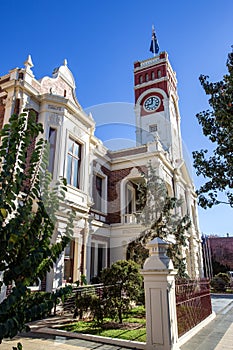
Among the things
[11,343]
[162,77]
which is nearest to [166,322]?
[11,343]

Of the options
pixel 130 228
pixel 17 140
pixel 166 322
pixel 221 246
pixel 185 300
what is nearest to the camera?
pixel 17 140

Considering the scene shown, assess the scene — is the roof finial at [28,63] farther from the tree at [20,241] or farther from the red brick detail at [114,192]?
the tree at [20,241]

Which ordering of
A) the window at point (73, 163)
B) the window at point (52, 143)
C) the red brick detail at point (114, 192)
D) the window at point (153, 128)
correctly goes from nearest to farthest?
the window at point (52, 143) < the window at point (73, 163) < the red brick detail at point (114, 192) < the window at point (153, 128)

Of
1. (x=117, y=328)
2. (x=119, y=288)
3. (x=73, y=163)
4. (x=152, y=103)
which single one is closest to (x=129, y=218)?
(x=73, y=163)

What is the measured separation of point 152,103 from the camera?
80.8 ft

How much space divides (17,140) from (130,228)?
11.5 m

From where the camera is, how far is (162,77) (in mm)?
25156

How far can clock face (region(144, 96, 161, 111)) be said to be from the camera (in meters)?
24.2

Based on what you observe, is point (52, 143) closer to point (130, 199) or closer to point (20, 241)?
point (130, 199)

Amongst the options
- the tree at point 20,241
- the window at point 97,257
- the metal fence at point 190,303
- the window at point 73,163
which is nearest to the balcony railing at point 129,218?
the window at point 97,257

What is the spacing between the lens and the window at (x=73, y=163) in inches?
435

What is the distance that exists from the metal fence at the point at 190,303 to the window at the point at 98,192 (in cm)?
739

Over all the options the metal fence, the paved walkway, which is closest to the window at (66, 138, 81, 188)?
the paved walkway

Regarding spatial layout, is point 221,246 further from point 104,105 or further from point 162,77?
point 104,105
